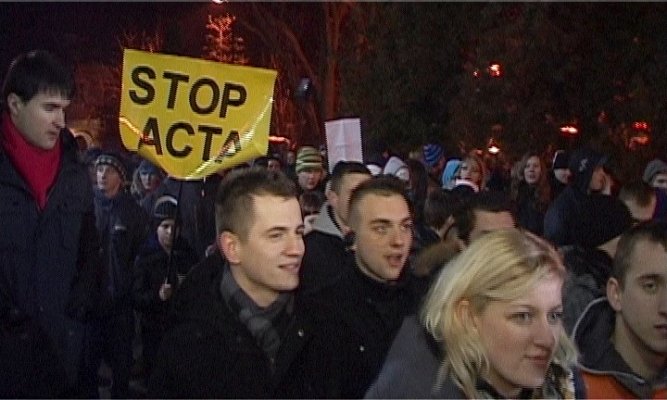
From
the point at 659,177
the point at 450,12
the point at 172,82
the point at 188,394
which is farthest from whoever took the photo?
the point at 450,12

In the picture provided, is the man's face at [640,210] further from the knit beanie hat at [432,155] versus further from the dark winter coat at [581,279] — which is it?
the knit beanie hat at [432,155]

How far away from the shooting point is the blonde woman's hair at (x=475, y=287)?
A: 284cm

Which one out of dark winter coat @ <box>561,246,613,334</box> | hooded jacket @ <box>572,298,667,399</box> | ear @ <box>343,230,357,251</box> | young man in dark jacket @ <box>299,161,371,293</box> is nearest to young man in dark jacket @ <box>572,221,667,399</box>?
hooded jacket @ <box>572,298,667,399</box>

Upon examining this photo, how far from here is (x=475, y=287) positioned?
9.59 ft

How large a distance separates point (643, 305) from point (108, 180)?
5.85 m

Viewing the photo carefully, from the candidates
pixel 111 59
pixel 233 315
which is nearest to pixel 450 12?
pixel 233 315

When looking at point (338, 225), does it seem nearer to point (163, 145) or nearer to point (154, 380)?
point (163, 145)

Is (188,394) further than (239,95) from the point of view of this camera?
No

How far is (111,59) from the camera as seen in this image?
136 ft

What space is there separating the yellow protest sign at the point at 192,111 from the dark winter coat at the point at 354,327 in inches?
69.6

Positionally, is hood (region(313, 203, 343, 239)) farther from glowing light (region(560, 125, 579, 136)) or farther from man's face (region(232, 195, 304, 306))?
glowing light (region(560, 125, 579, 136))

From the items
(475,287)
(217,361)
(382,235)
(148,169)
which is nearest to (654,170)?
(148,169)

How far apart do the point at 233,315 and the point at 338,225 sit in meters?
2.79

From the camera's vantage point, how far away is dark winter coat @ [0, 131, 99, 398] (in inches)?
172
